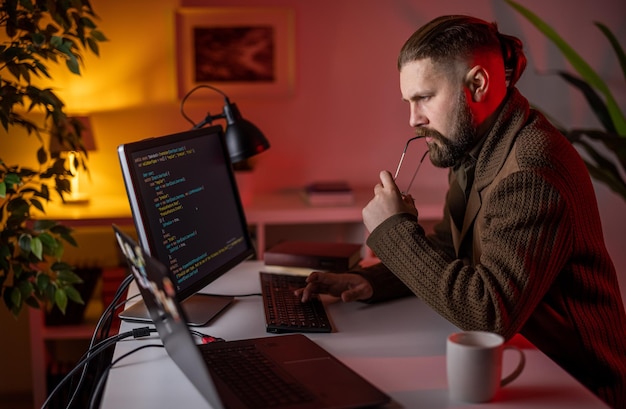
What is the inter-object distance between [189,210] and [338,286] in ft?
1.32

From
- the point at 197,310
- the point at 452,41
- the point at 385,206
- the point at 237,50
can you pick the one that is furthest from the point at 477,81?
the point at 237,50

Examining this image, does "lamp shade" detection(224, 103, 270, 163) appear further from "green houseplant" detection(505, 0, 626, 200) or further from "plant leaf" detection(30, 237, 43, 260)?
"green houseplant" detection(505, 0, 626, 200)

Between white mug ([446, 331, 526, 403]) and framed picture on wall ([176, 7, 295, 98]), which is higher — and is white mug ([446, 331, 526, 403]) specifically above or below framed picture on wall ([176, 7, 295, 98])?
below

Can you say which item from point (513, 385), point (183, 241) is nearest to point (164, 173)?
point (183, 241)

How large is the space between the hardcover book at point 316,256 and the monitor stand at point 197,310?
12.9 inches

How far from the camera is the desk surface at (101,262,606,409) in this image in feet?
4.24

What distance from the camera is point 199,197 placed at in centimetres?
179

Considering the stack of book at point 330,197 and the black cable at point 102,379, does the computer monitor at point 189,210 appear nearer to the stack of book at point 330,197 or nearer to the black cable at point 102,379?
the black cable at point 102,379

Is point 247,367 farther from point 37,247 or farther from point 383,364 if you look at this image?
point 37,247

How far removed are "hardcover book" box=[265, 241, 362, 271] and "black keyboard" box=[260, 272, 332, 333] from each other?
0.10 meters

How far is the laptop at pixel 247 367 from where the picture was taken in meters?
1.19

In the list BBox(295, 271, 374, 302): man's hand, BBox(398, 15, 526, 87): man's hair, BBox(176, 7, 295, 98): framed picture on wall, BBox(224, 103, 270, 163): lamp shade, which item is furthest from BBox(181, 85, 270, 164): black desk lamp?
BBox(176, 7, 295, 98): framed picture on wall

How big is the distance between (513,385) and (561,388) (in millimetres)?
82

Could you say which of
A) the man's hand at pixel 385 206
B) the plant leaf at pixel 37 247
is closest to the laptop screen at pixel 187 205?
the man's hand at pixel 385 206
